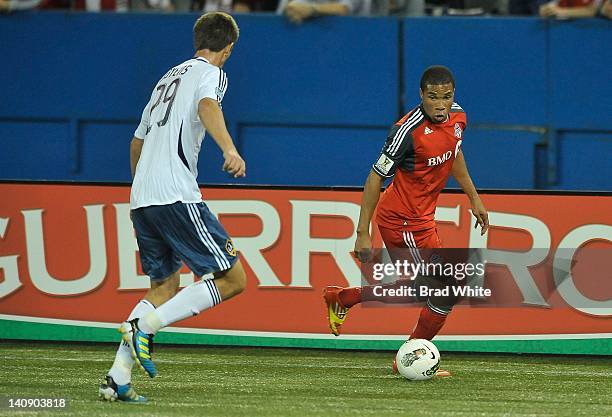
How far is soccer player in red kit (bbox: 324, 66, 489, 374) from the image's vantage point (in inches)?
306

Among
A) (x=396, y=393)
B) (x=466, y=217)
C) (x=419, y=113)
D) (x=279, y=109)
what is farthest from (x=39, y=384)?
(x=279, y=109)

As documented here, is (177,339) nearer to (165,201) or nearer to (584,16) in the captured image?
(165,201)

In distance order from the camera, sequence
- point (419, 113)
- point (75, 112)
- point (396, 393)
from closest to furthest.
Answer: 1. point (396, 393)
2. point (419, 113)
3. point (75, 112)

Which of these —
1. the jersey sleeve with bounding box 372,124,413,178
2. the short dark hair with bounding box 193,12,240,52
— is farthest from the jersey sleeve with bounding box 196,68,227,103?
the jersey sleeve with bounding box 372,124,413,178

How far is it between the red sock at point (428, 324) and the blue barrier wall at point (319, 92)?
3.19m

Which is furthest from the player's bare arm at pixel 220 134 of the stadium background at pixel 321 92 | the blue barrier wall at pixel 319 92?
the blue barrier wall at pixel 319 92

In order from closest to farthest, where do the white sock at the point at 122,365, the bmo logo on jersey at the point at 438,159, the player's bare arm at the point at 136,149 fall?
the white sock at the point at 122,365
the player's bare arm at the point at 136,149
the bmo logo on jersey at the point at 438,159

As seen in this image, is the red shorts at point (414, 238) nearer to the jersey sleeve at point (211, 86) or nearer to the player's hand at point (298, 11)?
the jersey sleeve at point (211, 86)

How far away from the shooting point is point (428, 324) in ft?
26.5

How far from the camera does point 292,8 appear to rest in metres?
10.9

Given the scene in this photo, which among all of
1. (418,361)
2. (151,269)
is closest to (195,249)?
(151,269)

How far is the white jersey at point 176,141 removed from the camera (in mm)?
6508

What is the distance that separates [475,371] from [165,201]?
114 inches

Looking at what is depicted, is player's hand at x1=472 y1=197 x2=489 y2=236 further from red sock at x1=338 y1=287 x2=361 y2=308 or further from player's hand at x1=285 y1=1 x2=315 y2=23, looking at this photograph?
player's hand at x1=285 y1=1 x2=315 y2=23
